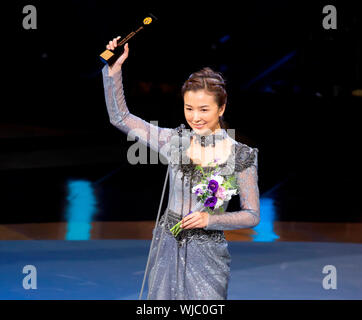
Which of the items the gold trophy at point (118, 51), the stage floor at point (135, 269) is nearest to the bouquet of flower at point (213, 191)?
the gold trophy at point (118, 51)

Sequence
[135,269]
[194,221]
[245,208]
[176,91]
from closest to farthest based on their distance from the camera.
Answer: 1. [194,221]
2. [245,208]
3. [135,269]
4. [176,91]

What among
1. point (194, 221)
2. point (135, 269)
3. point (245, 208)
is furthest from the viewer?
point (135, 269)

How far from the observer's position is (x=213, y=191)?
2.76 metres

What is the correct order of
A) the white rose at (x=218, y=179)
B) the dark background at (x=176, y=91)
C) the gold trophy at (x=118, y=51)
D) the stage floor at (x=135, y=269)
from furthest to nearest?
the dark background at (x=176, y=91)
the stage floor at (x=135, y=269)
the white rose at (x=218, y=179)
the gold trophy at (x=118, y=51)

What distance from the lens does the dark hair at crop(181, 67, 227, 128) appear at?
287 cm

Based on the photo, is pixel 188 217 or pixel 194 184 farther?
pixel 194 184

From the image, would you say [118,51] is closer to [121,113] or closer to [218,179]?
[121,113]

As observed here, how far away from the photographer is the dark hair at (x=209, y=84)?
2.87 m

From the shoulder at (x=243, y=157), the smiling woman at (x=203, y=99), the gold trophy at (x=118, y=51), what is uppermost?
the gold trophy at (x=118, y=51)

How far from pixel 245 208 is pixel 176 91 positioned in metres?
7.52

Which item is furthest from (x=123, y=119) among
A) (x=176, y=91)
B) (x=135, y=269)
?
(x=176, y=91)

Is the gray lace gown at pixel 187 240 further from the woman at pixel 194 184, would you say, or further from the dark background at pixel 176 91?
the dark background at pixel 176 91

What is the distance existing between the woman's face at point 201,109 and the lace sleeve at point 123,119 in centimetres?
18
